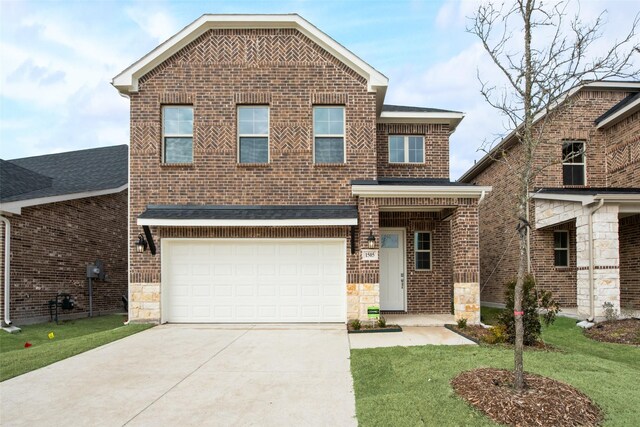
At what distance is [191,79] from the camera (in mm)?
11977

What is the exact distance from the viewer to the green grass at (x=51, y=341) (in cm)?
765

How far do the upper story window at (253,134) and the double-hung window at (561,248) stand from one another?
10509 millimetres

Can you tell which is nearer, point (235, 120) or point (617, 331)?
point (617, 331)

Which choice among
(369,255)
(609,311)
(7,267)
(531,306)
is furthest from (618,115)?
(7,267)

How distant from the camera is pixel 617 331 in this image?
389 inches

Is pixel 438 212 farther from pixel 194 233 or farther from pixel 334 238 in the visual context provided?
pixel 194 233

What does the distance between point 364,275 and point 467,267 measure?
2.61m

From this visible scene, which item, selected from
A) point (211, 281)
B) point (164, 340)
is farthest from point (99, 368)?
point (211, 281)

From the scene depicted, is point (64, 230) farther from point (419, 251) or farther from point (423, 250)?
point (423, 250)

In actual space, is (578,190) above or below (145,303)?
above

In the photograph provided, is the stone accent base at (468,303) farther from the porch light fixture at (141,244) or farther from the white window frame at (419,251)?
the porch light fixture at (141,244)

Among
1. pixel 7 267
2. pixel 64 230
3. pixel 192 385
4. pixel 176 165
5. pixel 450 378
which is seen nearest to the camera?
pixel 450 378

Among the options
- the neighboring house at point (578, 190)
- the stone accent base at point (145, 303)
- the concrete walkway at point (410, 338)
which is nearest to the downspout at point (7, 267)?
the stone accent base at point (145, 303)

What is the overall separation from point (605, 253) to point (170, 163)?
38.7 feet
